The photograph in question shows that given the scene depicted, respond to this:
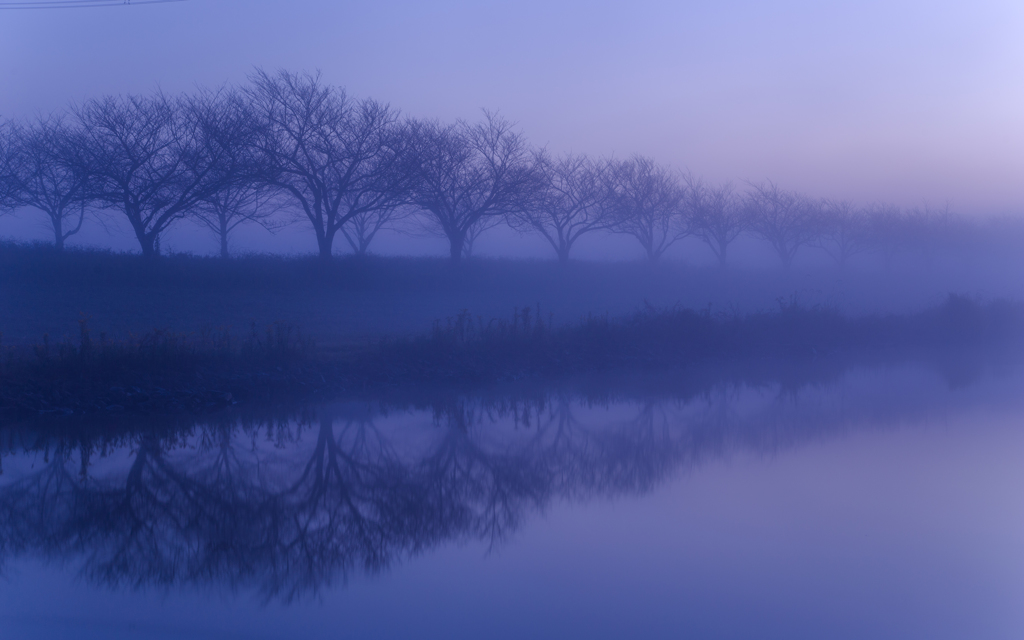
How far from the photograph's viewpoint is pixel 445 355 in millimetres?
17109

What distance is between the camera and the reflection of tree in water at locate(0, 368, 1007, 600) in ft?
20.6

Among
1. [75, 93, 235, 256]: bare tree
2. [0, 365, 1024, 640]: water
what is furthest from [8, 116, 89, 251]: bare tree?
[0, 365, 1024, 640]: water

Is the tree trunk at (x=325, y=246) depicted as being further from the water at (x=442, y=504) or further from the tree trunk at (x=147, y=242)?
the water at (x=442, y=504)

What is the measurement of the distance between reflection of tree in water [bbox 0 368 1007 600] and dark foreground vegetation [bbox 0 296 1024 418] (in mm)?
2040

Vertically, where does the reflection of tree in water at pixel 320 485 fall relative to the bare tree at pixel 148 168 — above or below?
below

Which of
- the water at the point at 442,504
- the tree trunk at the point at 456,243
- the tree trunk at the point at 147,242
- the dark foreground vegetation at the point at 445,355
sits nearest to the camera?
the water at the point at 442,504

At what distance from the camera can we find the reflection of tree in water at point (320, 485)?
6293 mm

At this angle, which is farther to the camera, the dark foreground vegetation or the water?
the dark foreground vegetation

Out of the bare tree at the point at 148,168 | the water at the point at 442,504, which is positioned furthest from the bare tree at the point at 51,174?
the water at the point at 442,504

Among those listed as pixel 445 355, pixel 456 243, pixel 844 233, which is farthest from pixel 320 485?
pixel 844 233

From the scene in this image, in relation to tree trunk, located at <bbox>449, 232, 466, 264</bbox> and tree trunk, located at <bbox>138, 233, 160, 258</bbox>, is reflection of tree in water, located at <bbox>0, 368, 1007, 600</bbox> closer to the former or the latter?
tree trunk, located at <bbox>138, 233, 160, 258</bbox>

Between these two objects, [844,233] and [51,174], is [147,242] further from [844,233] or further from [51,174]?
[844,233]

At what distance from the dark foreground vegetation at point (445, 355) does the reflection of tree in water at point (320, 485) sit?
2.04m

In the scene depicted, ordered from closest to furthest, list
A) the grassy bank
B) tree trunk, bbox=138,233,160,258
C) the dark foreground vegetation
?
the dark foreground vegetation < the grassy bank < tree trunk, bbox=138,233,160,258
